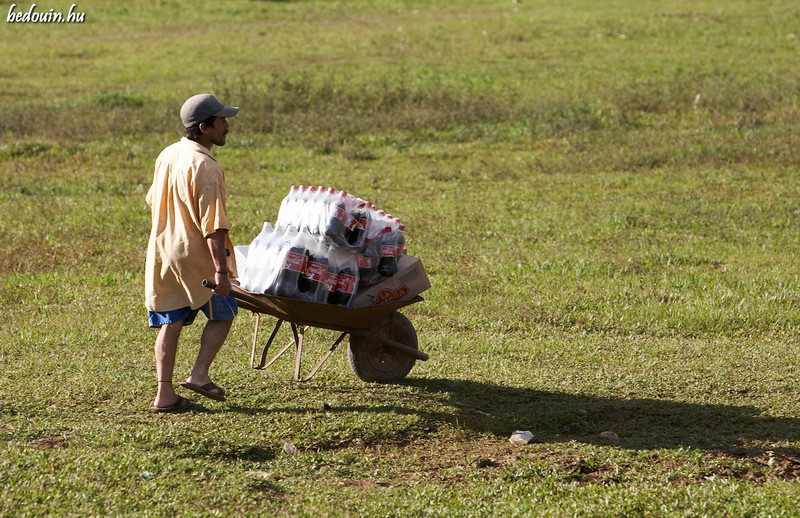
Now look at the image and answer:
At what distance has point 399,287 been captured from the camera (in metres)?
6.11

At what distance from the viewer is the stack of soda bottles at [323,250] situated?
229 inches

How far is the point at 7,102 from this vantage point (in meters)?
17.6

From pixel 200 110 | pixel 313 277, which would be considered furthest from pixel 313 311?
pixel 200 110

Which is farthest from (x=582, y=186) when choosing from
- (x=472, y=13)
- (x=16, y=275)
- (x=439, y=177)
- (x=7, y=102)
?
(x=472, y=13)

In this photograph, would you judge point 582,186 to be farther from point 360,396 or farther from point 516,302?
point 360,396

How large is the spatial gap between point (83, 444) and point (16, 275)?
4578 mm

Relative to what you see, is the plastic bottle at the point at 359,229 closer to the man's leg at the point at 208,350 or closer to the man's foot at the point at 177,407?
the man's leg at the point at 208,350

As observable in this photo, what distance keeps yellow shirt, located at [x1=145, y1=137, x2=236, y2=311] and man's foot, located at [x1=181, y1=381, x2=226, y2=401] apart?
0.47m

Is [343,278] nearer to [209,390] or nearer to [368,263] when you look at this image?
[368,263]

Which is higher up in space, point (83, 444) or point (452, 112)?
point (452, 112)

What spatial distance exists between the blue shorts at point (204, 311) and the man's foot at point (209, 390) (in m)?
0.39

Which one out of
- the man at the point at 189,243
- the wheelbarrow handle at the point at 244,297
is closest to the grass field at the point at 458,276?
the man at the point at 189,243

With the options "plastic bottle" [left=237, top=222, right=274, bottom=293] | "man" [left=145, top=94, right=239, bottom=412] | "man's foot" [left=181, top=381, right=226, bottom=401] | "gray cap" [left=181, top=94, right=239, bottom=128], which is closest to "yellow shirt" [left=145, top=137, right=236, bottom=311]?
"man" [left=145, top=94, right=239, bottom=412]

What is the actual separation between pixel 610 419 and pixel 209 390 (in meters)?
2.48
